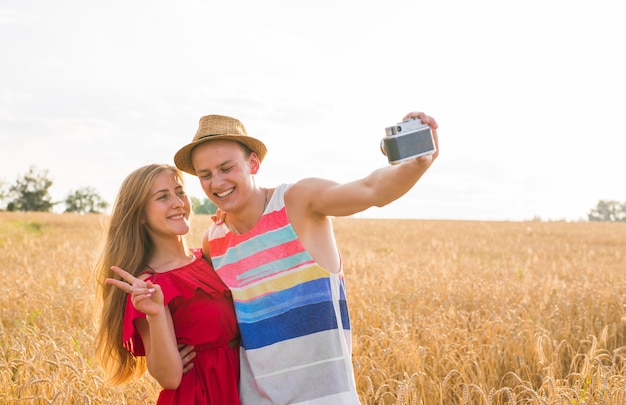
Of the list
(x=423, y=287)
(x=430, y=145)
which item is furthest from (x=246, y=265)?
(x=423, y=287)

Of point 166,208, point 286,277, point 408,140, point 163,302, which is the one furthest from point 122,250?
point 408,140

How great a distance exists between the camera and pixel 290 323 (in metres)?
2.74

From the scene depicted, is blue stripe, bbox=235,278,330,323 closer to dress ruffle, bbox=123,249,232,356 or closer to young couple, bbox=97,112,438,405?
young couple, bbox=97,112,438,405

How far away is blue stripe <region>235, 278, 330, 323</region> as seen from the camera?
8.92 feet

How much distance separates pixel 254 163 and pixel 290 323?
924 millimetres

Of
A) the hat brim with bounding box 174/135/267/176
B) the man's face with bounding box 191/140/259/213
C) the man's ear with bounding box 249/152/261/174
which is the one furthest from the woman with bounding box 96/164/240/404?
the man's ear with bounding box 249/152/261/174

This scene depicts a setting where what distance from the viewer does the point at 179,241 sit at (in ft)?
11.1

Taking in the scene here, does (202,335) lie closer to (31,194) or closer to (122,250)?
(122,250)

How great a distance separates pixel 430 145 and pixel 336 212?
0.63m

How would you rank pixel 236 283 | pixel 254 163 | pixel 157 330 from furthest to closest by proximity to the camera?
pixel 254 163 → pixel 236 283 → pixel 157 330

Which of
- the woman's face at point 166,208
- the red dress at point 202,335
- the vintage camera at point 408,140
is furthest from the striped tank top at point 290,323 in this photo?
the vintage camera at point 408,140

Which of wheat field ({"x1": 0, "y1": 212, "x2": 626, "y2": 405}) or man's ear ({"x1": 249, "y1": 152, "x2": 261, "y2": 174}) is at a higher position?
man's ear ({"x1": 249, "y1": 152, "x2": 261, "y2": 174})

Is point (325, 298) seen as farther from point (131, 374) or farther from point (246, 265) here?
point (131, 374)

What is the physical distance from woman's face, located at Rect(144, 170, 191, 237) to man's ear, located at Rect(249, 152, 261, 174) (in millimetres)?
459
